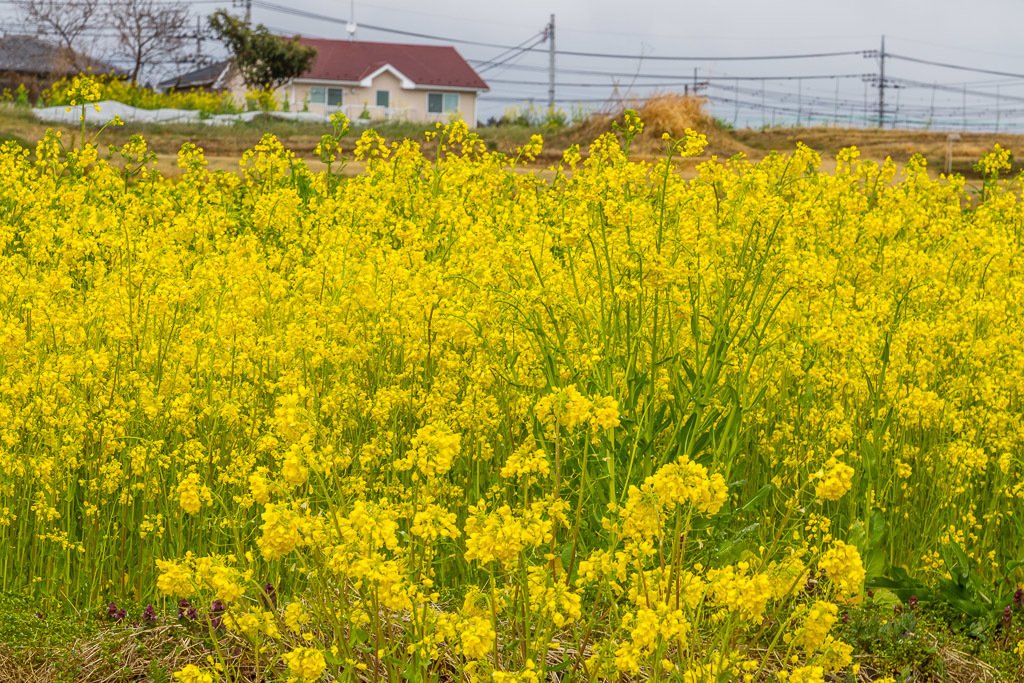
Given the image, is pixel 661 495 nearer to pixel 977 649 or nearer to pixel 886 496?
pixel 977 649

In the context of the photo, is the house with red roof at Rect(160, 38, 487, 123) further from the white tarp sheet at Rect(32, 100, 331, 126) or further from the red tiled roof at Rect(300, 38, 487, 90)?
the white tarp sheet at Rect(32, 100, 331, 126)

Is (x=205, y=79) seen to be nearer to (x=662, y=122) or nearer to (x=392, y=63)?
(x=392, y=63)

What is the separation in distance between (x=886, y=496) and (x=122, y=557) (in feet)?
8.95

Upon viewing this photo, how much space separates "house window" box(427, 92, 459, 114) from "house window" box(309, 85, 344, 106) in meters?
4.54

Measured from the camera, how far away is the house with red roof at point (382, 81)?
51.3m

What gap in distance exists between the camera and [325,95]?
53188 mm

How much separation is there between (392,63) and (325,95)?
12.5 feet

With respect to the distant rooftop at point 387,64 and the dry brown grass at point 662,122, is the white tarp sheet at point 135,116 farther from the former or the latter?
the distant rooftop at point 387,64

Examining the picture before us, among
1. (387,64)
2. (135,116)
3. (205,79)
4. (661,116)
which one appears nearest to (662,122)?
(661,116)

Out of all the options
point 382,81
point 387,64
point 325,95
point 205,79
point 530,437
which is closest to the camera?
point 530,437

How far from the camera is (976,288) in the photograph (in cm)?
519

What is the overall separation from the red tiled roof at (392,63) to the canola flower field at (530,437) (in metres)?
48.6

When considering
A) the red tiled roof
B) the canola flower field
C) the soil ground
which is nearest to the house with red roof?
the red tiled roof

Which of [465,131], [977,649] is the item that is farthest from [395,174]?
[977,649]
